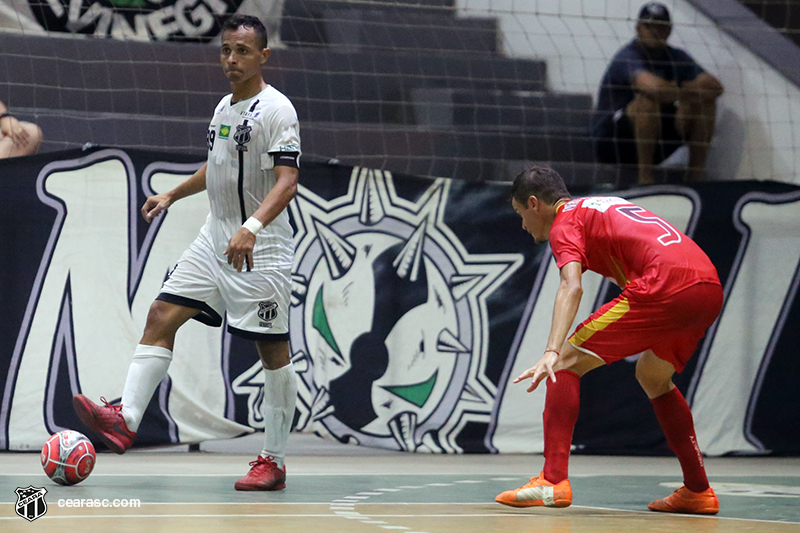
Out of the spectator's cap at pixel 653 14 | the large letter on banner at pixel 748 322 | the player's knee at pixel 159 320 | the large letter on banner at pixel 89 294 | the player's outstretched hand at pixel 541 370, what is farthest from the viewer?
the spectator's cap at pixel 653 14

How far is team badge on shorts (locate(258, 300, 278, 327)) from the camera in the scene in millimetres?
4879

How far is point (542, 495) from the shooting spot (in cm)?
424

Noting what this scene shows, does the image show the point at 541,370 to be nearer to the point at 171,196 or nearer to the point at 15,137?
the point at 171,196

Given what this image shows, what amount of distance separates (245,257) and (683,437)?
80.2 inches

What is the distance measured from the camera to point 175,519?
3.82 metres

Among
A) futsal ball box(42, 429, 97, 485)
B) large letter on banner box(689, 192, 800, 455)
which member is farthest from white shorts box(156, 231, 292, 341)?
large letter on banner box(689, 192, 800, 455)

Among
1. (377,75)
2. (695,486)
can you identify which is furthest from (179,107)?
(695,486)

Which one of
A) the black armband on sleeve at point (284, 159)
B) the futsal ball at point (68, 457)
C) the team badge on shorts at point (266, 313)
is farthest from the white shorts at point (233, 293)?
the futsal ball at point (68, 457)

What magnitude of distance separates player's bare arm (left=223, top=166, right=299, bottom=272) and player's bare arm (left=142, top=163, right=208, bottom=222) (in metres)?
0.49

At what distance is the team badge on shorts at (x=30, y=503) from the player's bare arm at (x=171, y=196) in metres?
1.37

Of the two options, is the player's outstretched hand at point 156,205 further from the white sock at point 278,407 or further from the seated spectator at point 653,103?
the seated spectator at point 653,103

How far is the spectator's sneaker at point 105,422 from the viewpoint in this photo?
4480mm

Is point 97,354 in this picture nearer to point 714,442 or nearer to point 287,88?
point 287,88

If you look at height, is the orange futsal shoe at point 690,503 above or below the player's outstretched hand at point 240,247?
below
